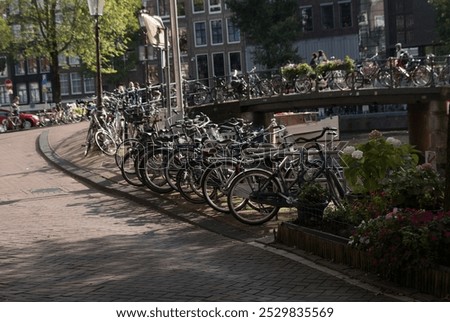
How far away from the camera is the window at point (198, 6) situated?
57.7m

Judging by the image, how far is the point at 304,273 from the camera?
22.7 feet

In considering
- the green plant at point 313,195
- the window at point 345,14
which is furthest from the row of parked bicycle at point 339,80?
the window at point 345,14

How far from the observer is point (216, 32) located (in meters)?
57.6

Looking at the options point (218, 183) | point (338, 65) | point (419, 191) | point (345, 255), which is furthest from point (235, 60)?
point (345, 255)

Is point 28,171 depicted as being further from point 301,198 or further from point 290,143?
point 301,198

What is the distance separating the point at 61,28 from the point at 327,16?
2088cm

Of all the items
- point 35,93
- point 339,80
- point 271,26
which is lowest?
point 339,80

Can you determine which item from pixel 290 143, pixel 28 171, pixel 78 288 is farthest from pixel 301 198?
pixel 28 171

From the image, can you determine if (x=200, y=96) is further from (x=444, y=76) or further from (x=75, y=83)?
(x=75, y=83)

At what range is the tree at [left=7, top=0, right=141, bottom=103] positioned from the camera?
38031 millimetres

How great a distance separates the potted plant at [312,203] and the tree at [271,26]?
40.6 m

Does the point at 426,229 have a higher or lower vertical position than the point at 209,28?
lower

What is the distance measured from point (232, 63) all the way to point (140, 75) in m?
7.28

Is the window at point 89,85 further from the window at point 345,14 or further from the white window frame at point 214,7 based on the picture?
the window at point 345,14
